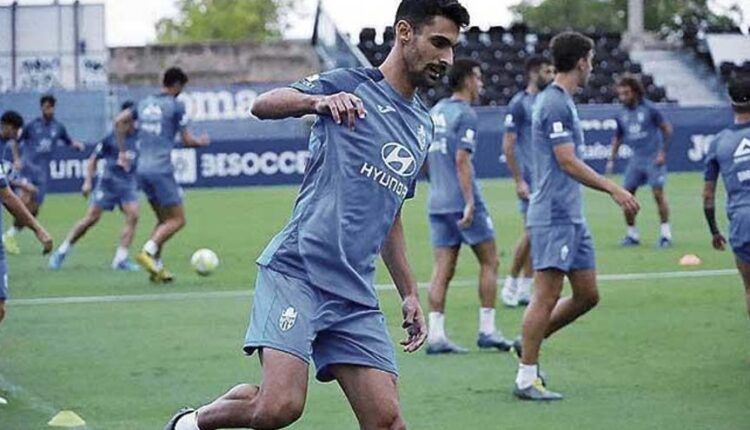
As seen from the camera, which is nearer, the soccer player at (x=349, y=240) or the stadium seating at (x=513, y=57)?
the soccer player at (x=349, y=240)

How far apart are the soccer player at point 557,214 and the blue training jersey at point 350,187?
3551 millimetres

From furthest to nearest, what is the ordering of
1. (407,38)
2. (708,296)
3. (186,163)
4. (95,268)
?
(186,163) → (95,268) → (708,296) → (407,38)

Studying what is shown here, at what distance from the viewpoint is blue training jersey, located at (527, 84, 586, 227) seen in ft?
35.6

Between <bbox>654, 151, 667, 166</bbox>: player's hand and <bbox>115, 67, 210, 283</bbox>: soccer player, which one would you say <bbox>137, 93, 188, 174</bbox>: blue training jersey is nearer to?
<bbox>115, 67, 210, 283</bbox>: soccer player

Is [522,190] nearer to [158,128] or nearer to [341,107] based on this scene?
[158,128]

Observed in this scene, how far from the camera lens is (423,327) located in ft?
24.9

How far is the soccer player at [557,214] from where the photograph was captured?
425 inches

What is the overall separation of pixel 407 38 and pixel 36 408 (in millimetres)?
4636

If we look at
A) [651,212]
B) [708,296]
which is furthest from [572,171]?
[651,212]

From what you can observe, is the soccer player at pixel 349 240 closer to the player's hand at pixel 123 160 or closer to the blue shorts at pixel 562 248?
the blue shorts at pixel 562 248

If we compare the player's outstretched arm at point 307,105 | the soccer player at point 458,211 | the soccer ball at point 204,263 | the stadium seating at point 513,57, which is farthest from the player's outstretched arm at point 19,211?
the stadium seating at point 513,57

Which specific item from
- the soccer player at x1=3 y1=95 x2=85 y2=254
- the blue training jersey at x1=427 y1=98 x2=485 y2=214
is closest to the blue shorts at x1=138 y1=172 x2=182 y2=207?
the blue training jersey at x1=427 y1=98 x2=485 y2=214

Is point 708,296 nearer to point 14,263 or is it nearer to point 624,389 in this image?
point 624,389

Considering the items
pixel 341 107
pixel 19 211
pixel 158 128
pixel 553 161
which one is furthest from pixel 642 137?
pixel 341 107
